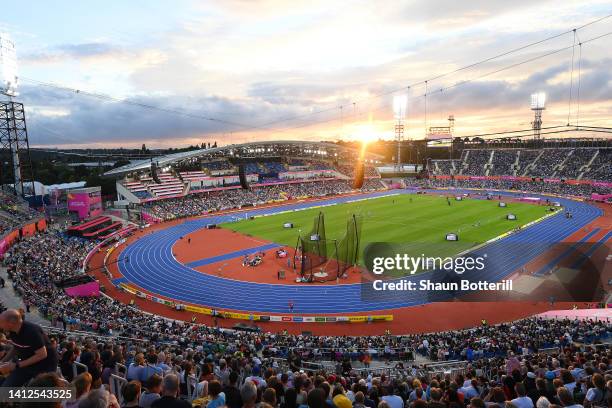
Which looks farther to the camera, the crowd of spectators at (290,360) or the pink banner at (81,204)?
the pink banner at (81,204)

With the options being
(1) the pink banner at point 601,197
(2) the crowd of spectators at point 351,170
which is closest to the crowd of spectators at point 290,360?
(1) the pink banner at point 601,197

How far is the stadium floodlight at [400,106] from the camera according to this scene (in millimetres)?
90875

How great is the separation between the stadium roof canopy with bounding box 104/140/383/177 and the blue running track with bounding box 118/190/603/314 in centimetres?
2513

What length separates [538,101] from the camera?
9206cm

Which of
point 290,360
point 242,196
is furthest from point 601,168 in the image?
point 290,360

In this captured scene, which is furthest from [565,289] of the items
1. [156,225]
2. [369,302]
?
[156,225]

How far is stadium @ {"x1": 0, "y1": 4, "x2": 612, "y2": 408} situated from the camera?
21.5ft

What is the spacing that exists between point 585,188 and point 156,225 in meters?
70.7

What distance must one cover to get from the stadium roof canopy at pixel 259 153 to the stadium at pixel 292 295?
37.2 inches

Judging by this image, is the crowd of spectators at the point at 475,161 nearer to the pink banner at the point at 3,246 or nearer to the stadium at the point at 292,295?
the stadium at the point at 292,295

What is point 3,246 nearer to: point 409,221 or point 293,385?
point 293,385

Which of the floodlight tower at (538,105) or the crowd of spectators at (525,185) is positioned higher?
the floodlight tower at (538,105)

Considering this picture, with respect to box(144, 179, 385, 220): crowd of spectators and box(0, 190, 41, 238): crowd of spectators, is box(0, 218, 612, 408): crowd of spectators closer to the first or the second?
box(0, 190, 41, 238): crowd of spectators

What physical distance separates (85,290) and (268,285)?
12380 mm
